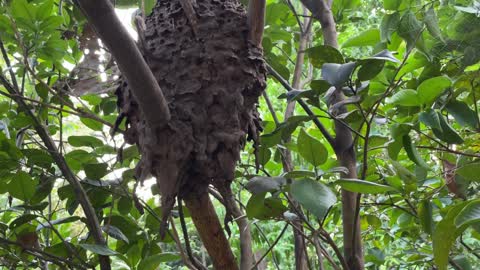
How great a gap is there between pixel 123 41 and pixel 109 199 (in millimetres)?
683

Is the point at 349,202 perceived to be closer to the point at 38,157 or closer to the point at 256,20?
the point at 256,20

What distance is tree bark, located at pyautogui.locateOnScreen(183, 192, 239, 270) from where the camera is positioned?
2.57 feet

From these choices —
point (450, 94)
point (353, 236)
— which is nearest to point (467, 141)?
point (450, 94)

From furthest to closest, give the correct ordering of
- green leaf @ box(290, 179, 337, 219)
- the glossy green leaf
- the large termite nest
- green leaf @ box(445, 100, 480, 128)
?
1. the glossy green leaf
2. green leaf @ box(445, 100, 480, 128)
3. the large termite nest
4. green leaf @ box(290, 179, 337, 219)

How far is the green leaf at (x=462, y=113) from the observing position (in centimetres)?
83

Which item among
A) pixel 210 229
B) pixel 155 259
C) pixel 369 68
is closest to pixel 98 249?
pixel 155 259

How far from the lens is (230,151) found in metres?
0.77

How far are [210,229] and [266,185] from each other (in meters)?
0.15

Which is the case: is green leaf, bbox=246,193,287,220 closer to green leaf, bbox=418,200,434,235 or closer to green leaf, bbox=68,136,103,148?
green leaf, bbox=418,200,434,235

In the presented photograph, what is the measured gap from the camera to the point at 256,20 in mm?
820

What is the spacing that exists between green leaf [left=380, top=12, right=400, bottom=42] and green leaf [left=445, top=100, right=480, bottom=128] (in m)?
0.16

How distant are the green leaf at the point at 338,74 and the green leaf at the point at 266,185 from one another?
0.16 metres

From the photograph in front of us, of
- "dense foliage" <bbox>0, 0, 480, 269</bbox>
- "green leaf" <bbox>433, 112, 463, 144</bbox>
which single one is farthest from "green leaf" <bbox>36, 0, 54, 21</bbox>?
"green leaf" <bbox>433, 112, 463, 144</bbox>

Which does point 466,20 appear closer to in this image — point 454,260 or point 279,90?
point 454,260
